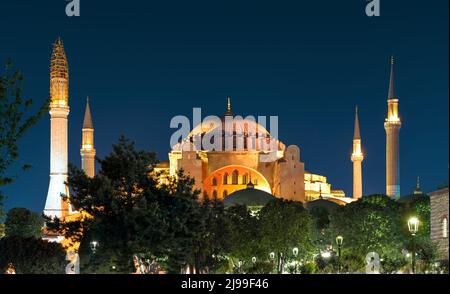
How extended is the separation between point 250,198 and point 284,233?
3039cm

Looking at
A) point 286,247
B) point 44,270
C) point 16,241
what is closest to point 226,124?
point 286,247

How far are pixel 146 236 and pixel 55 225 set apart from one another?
412cm

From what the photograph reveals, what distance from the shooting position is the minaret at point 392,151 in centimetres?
8000

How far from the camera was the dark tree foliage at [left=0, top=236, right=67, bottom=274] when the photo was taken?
41406 mm

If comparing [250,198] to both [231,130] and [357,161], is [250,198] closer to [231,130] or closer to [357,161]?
[231,130]

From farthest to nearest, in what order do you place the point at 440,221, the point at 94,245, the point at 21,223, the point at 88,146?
the point at 88,146, the point at 21,223, the point at 440,221, the point at 94,245

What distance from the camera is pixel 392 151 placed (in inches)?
3140

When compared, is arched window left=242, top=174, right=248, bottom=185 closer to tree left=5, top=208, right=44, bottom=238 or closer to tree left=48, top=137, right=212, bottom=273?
tree left=5, top=208, right=44, bottom=238

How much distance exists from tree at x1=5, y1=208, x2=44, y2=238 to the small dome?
21415mm

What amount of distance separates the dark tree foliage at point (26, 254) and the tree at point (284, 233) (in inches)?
444

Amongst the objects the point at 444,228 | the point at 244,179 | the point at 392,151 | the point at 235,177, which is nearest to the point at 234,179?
the point at 235,177

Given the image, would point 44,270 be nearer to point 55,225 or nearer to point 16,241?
point 55,225

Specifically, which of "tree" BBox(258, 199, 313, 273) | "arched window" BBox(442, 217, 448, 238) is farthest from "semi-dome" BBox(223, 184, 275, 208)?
"arched window" BBox(442, 217, 448, 238)
